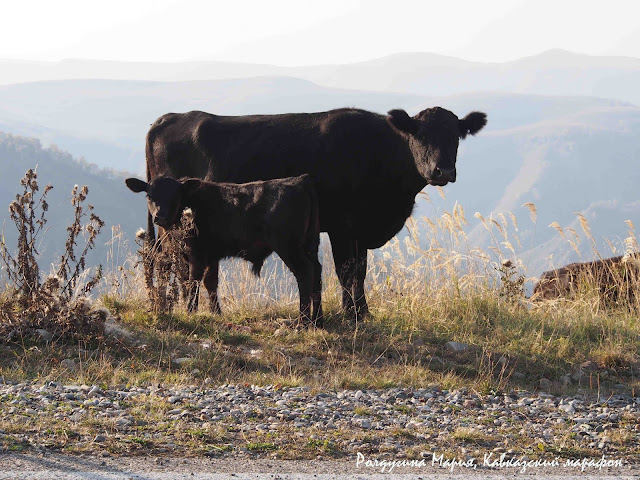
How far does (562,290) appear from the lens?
12.5 meters

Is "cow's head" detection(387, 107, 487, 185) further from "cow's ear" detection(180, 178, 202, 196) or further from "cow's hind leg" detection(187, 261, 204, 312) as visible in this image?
"cow's hind leg" detection(187, 261, 204, 312)

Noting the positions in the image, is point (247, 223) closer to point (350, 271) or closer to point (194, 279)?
point (194, 279)

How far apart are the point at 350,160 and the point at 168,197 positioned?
86.9 inches

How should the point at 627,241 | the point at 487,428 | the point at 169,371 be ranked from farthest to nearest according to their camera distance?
the point at 627,241
the point at 169,371
the point at 487,428

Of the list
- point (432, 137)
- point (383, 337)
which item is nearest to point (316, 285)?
point (383, 337)

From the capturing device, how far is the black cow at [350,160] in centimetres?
972

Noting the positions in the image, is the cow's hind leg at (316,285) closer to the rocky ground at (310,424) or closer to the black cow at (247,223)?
the black cow at (247,223)

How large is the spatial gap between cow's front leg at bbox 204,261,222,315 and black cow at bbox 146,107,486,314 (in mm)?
1307

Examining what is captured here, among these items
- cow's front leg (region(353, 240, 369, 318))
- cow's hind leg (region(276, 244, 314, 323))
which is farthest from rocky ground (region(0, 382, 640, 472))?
cow's front leg (region(353, 240, 369, 318))

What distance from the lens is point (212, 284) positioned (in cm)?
952

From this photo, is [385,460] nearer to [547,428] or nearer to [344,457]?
[344,457]

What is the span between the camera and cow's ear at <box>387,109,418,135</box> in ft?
31.5

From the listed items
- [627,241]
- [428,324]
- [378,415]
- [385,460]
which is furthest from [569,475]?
[627,241]

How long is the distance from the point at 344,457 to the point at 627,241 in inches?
313
